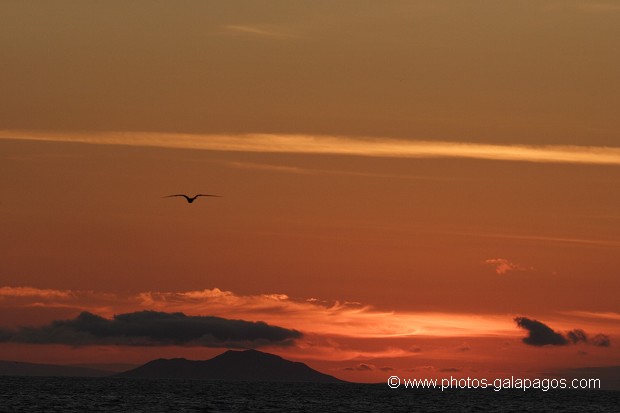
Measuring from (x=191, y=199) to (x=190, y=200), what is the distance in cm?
113

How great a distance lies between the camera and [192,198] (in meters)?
165

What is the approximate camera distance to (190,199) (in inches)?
6471

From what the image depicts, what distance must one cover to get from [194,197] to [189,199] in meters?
0.91

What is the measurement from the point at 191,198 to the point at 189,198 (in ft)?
1.79

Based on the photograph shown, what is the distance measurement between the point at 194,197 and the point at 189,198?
0.71 m

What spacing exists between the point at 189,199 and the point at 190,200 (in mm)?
912

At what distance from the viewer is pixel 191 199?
6462 inches

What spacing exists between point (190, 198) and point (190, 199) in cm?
89

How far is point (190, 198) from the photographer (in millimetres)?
165250

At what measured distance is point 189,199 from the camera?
6452 inches

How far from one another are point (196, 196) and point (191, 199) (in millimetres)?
780

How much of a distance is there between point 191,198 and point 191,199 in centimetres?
101

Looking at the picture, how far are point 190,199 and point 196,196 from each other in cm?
92

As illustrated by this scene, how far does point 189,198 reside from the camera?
16462 centimetres
